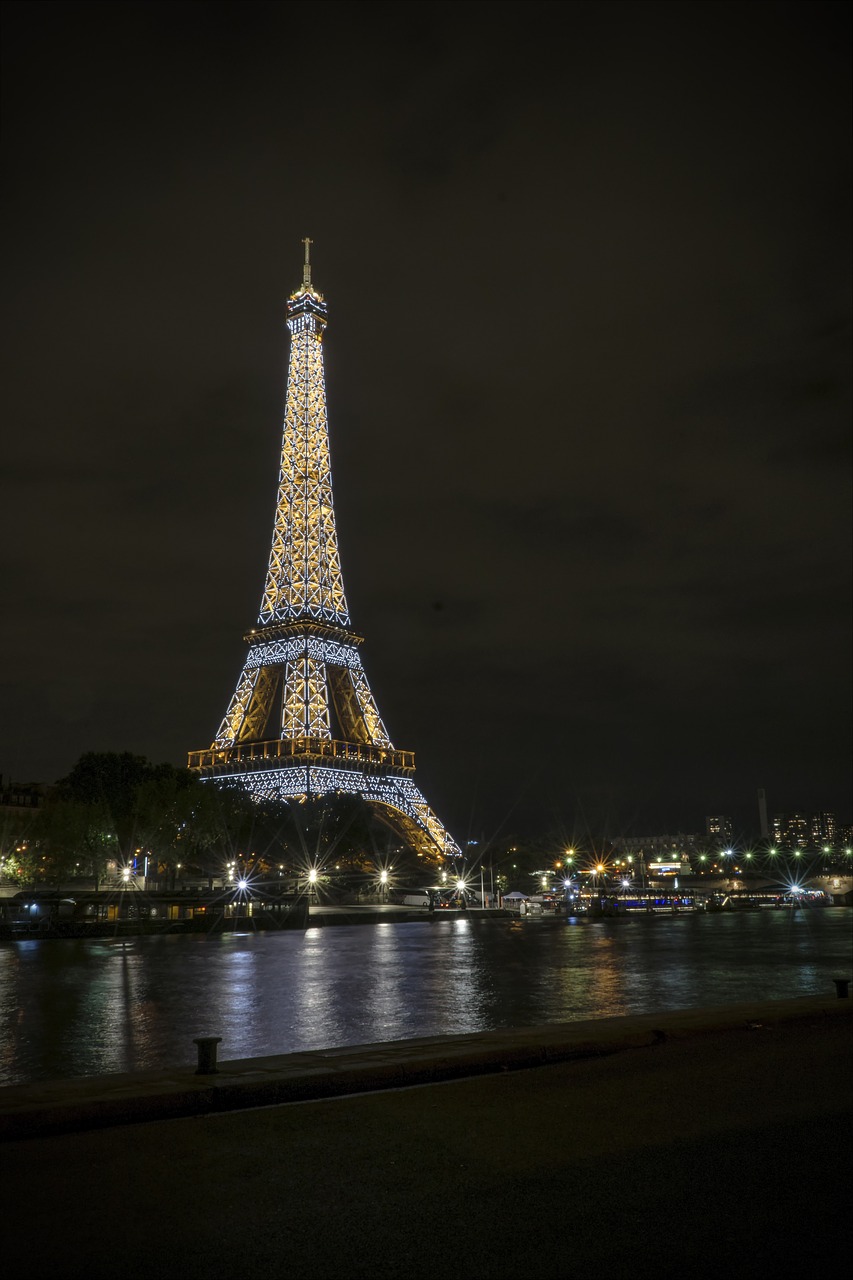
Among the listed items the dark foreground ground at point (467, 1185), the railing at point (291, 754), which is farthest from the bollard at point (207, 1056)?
the railing at point (291, 754)

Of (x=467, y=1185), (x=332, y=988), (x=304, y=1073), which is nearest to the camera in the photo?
(x=467, y=1185)

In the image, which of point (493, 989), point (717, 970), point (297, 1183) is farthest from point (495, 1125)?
point (717, 970)

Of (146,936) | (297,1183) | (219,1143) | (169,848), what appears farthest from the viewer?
(169,848)

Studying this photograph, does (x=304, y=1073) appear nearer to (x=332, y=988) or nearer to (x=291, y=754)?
(x=332, y=988)

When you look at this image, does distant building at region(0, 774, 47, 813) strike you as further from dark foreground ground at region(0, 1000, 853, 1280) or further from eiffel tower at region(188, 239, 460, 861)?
dark foreground ground at region(0, 1000, 853, 1280)

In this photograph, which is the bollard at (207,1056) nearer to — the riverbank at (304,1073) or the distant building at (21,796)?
the riverbank at (304,1073)

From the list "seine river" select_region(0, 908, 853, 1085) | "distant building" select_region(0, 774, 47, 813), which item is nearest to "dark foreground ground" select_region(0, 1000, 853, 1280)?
"seine river" select_region(0, 908, 853, 1085)

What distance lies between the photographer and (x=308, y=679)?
89.2 m

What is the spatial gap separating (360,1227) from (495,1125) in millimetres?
2383

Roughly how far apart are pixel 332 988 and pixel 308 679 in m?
70.1

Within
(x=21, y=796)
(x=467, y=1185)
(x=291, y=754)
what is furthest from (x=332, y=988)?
(x=21, y=796)

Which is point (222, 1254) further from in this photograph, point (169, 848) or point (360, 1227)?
point (169, 848)

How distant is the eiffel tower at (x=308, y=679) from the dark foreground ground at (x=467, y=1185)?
78217mm

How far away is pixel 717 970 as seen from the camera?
78.6ft
